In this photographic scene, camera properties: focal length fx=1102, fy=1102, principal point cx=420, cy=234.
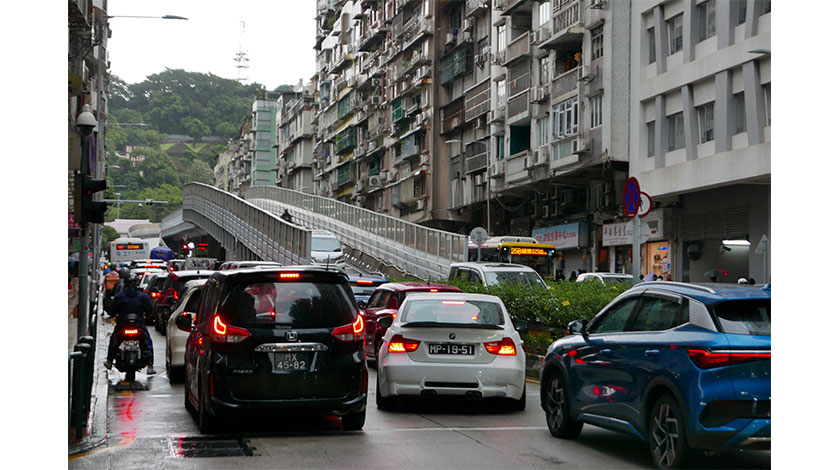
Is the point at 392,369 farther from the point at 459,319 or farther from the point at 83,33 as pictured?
the point at 83,33

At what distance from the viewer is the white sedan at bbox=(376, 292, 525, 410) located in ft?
40.9

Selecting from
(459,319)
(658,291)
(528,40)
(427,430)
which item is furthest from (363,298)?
(528,40)

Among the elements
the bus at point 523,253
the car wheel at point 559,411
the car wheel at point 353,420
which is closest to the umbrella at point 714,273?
the bus at point 523,253

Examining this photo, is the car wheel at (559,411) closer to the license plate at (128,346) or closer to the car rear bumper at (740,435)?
the car rear bumper at (740,435)

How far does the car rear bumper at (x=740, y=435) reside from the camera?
26.0ft

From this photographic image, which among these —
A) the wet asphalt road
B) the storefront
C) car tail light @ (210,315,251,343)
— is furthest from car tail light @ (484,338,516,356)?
the storefront

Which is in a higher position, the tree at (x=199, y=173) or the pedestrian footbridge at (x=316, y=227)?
the tree at (x=199, y=173)

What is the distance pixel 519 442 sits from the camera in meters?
10.5

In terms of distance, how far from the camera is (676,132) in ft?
117

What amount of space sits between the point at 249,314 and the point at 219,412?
3.24 ft

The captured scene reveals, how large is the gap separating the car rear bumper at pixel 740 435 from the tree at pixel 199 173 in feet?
556

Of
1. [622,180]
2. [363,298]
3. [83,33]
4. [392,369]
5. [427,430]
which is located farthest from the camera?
[622,180]

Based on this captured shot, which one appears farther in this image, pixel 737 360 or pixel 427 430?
pixel 427 430

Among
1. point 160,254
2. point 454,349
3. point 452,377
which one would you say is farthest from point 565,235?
point 160,254
